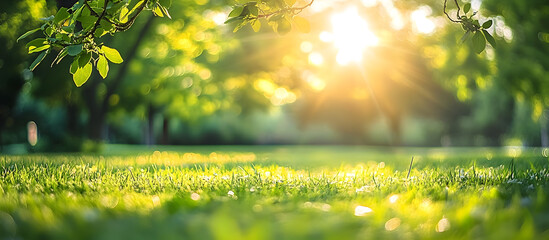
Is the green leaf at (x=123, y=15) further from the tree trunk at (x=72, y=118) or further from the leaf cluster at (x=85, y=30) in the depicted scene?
the tree trunk at (x=72, y=118)

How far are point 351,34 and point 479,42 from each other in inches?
457

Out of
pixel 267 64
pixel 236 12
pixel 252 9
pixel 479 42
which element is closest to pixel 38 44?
pixel 236 12

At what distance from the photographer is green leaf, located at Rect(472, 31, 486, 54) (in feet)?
9.96

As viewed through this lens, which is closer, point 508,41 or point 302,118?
point 508,41

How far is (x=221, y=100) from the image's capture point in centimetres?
2331

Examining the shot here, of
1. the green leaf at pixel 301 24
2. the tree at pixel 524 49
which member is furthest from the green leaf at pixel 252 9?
the tree at pixel 524 49

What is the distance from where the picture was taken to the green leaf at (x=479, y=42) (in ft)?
9.96

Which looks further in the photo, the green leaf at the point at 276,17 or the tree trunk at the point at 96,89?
the tree trunk at the point at 96,89

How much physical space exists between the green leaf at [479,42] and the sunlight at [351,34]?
1105cm

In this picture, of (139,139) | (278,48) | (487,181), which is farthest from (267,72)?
(139,139)

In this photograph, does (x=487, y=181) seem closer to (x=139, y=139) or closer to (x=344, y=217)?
(x=344, y=217)

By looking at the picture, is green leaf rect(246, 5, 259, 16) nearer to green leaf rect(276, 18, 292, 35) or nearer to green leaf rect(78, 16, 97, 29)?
green leaf rect(276, 18, 292, 35)

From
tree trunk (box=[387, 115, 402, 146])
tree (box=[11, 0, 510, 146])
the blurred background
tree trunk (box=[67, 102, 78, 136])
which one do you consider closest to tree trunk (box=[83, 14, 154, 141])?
the blurred background

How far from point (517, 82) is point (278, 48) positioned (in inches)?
338
